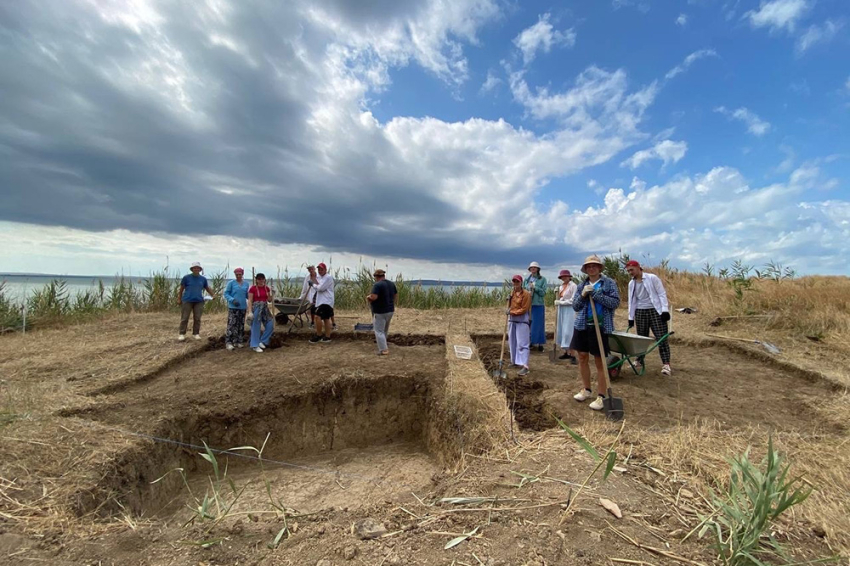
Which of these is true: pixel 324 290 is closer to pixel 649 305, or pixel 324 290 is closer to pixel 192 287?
pixel 192 287

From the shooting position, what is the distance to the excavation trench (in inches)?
146

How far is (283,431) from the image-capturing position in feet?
16.2

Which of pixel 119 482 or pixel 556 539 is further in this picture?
pixel 119 482

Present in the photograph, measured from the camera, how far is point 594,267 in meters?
4.23

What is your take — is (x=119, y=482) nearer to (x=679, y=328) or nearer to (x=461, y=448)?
(x=461, y=448)

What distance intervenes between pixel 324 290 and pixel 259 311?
1.19 metres

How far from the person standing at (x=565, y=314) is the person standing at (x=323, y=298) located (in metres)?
4.01

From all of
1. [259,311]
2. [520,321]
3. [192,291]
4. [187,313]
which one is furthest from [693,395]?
[187,313]

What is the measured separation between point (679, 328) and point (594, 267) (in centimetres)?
664

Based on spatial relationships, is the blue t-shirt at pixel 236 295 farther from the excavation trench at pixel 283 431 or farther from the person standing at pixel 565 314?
the person standing at pixel 565 314

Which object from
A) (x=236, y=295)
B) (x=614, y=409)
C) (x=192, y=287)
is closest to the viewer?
(x=614, y=409)

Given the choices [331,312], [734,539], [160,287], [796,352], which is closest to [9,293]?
[160,287]

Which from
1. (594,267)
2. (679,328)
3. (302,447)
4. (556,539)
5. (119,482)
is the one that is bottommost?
(302,447)

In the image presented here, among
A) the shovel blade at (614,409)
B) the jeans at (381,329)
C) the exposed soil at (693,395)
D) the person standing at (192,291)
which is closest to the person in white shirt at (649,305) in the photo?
the exposed soil at (693,395)
